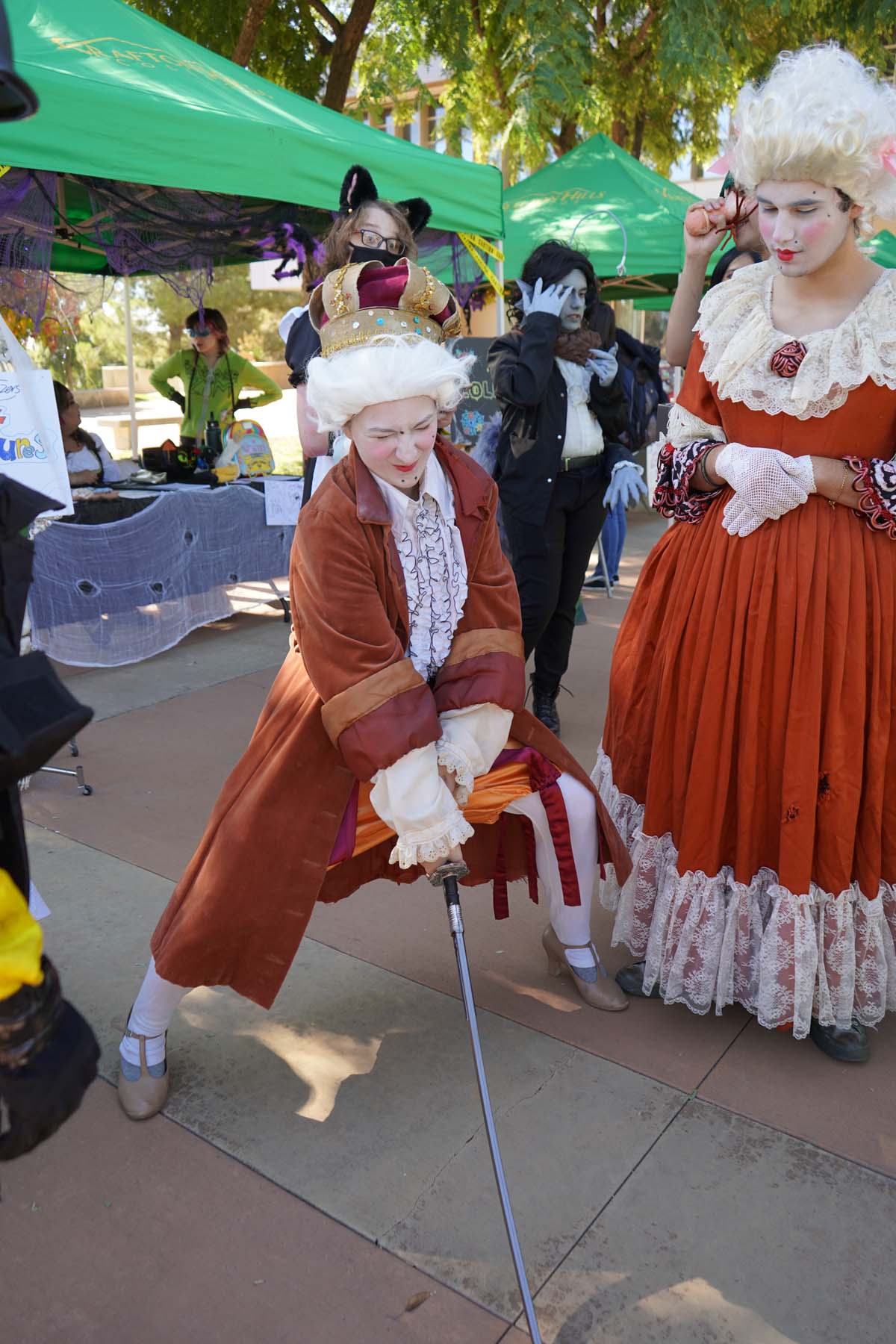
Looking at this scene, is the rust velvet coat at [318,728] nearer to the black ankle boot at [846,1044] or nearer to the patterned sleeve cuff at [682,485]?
the patterned sleeve cuff at [682,485]

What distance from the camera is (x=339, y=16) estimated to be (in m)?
10.7

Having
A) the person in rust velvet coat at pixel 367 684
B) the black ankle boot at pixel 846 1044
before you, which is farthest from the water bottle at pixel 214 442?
the black ankle boot at pixel 846 1044

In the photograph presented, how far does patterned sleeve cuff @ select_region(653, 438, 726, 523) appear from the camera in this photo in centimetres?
248

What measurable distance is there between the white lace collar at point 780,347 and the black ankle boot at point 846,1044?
142 cm

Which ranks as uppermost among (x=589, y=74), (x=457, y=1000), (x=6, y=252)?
(x=589, y=74)

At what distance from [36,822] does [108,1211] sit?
1.96 meters

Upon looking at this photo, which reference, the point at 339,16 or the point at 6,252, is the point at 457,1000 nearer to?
the point at 6,252

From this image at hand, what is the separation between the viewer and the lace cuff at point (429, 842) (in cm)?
207

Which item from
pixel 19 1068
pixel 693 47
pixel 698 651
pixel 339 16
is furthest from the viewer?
pixel 339 16

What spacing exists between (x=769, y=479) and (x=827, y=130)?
678 mm

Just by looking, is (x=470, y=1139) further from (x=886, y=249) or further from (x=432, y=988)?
(x=886, y=249)

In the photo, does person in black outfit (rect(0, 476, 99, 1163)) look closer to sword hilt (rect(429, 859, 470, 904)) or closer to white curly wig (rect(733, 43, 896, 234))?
sword hilt (rect(429, 859, 470, 904))

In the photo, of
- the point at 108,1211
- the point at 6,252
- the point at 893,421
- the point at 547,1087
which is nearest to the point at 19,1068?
the point at 108,1211

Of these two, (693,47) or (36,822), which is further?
(693,47)
